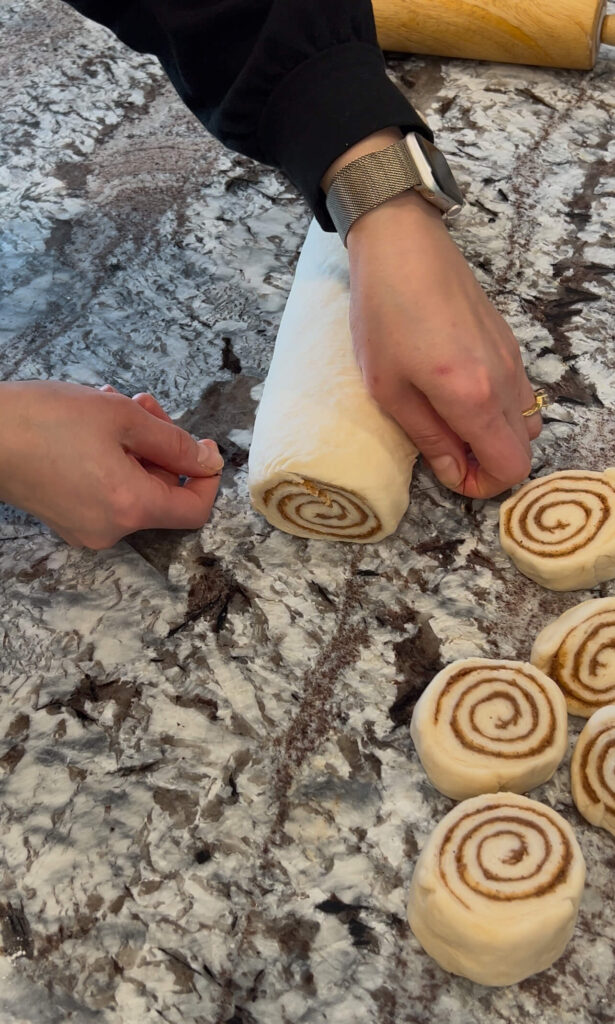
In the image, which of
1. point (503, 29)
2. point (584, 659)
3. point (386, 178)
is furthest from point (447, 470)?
point (503, 29)

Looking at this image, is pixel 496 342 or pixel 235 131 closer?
pixel 496 342

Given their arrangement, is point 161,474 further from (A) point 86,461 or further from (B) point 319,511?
(B) point 319,511

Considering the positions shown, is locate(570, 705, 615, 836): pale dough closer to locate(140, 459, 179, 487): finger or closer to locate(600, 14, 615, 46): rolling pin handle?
locate(140, 459, 179, 487): finger

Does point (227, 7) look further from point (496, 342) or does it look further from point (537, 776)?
point (537, 776)

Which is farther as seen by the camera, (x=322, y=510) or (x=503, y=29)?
(x=503, y=29)

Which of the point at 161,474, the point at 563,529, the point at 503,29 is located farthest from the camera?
the point at 503,29

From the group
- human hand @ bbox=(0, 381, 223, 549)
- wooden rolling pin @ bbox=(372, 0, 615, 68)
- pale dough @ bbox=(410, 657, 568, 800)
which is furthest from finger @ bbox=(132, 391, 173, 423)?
wooden rolling pin @ bbox=(372, 0, 615, 68)

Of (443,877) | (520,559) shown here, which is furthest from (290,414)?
(443,877)

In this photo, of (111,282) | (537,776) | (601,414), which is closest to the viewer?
(537,776)

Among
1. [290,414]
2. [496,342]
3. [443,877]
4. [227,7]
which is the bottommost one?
[443,877]
